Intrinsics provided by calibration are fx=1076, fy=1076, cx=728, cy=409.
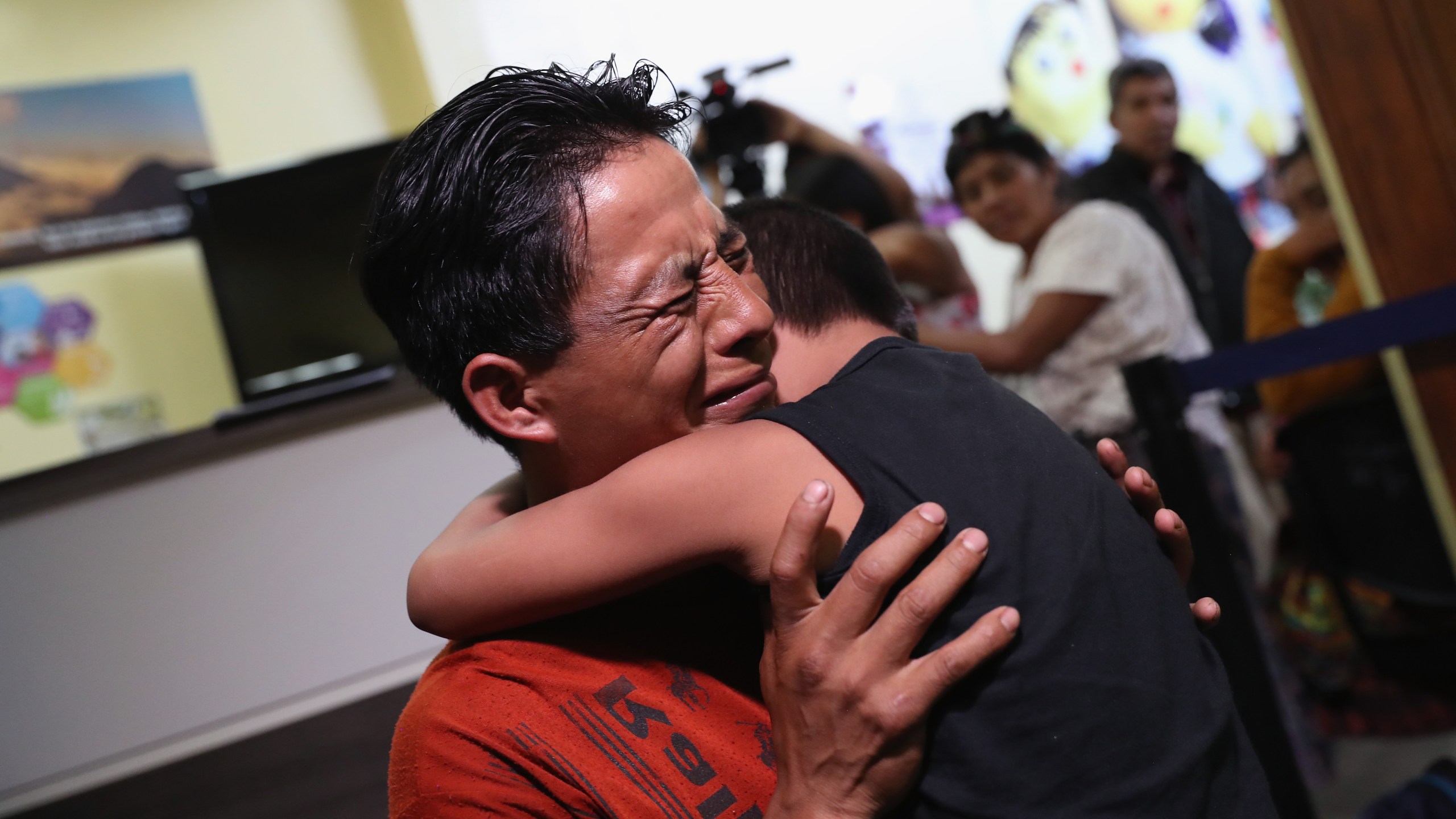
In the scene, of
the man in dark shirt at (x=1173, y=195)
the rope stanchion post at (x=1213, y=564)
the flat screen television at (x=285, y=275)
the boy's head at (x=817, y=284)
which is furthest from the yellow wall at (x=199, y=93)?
the boy's head at (x=817, y=284)

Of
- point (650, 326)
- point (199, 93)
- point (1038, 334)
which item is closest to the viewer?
point (650, 326)

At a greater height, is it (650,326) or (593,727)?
(650,326)

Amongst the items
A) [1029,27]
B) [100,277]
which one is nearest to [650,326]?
[1029,27]

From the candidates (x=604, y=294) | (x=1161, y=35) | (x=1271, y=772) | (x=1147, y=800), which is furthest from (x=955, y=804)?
(x=1161, y=35)

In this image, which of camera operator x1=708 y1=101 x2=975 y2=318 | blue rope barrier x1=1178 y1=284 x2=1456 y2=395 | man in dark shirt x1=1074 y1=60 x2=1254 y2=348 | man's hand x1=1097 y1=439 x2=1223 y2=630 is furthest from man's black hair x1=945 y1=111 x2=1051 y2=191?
man's hand x1=1097 y1=439 x2=1223 y2=630

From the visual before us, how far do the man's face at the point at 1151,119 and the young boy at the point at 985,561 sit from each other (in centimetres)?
220

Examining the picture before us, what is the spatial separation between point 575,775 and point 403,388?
1087mm

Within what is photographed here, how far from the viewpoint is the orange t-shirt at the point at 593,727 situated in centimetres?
89

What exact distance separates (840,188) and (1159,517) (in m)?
1.63

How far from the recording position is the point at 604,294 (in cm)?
90

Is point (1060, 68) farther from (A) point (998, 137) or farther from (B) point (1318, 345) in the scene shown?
(B) point (1318, 345)

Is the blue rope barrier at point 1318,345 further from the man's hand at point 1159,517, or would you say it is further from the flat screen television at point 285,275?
the flat screen television at point 285,275

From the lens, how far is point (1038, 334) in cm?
241

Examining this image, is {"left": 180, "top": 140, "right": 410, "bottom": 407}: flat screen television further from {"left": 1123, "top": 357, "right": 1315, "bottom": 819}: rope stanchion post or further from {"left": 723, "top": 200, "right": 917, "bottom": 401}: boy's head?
{"left": 1123, "top": 357, "right": 1315, "bottom": 819}: rope stanchion post
